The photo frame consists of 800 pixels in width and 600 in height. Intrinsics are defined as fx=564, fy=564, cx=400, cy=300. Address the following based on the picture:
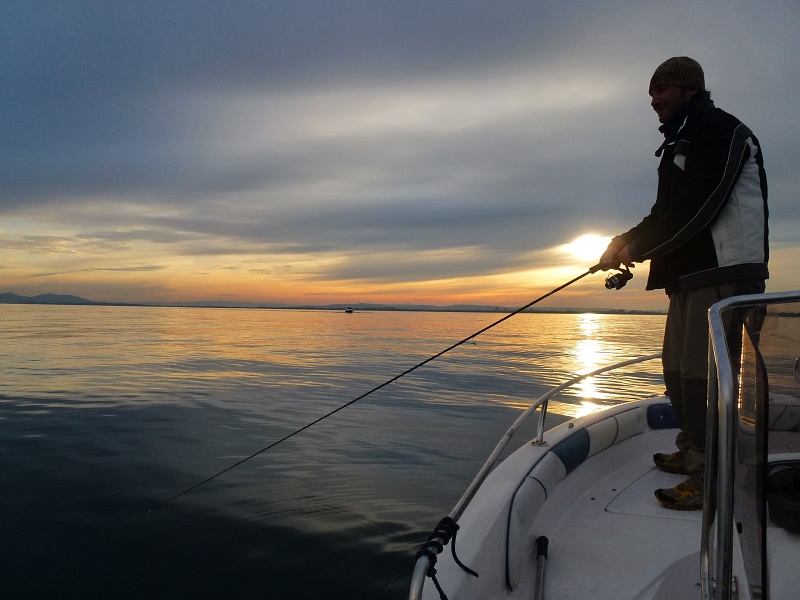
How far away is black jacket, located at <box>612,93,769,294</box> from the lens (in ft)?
9.15

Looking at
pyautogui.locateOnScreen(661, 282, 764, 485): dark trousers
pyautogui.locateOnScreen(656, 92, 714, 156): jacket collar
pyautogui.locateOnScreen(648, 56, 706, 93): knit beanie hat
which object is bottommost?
pyautogui.locateOnScreen(661, 282, 764, 485): dark trousers

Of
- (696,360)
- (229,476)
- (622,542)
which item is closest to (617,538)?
(622,542)

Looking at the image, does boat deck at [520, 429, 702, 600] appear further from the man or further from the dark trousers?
the dark trousers

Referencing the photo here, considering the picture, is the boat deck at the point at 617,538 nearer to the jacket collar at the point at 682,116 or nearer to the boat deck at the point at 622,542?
the boat deck at the point at 622,542

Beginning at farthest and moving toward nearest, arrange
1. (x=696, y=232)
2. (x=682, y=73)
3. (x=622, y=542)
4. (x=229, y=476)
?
(x=229, y=476)
(x=682, y=73)
(x=696, y=232)
(x=622, y=542)

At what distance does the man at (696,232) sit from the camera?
9.19 feet

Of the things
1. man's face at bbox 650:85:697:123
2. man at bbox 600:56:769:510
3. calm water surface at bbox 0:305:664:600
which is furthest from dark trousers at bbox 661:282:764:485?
calm water surface at bbox 0:305:664:600

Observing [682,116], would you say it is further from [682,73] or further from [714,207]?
[714,207]

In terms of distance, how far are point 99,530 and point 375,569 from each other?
196 cm

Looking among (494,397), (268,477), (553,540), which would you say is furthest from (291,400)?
(553,540)

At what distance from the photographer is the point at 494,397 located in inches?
422

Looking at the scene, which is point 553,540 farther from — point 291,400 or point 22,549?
point 291,400

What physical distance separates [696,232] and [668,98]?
0.83 m

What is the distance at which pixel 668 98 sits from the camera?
315 centimetres
